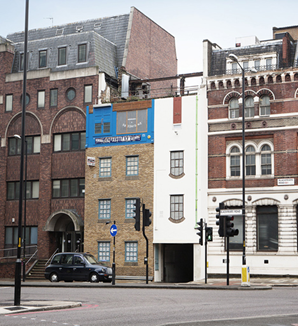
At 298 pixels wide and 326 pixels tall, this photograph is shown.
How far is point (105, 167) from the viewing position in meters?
39.6

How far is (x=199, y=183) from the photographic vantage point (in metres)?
36.3

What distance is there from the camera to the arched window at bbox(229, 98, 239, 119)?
36375mm

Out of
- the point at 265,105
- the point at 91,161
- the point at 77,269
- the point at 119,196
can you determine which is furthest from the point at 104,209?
the point at 265,105

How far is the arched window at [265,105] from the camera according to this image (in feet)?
117

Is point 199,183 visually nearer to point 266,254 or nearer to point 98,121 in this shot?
point 266,254

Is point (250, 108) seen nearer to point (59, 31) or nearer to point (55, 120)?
point (55, 120)

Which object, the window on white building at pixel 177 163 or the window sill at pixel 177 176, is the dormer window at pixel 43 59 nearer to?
the window on white building at pixel 177 163

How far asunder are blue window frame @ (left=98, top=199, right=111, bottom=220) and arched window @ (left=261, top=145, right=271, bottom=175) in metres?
11.0

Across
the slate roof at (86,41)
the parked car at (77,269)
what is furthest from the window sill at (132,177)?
the slate roof at (86,41)

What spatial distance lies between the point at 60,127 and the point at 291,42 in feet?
58.4

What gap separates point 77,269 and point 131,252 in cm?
614

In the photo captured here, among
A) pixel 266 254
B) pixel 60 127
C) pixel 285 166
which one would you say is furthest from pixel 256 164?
pixel 60 127

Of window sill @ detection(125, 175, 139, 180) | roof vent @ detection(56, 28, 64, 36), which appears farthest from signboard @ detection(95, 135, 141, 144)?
roof vent @ detection(56, 28, 64, 36)

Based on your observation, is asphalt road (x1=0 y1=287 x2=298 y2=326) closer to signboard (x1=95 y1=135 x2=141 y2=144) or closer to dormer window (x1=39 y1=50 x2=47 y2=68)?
signboard (x1=95 y1=135 x2=141 y2=144)
